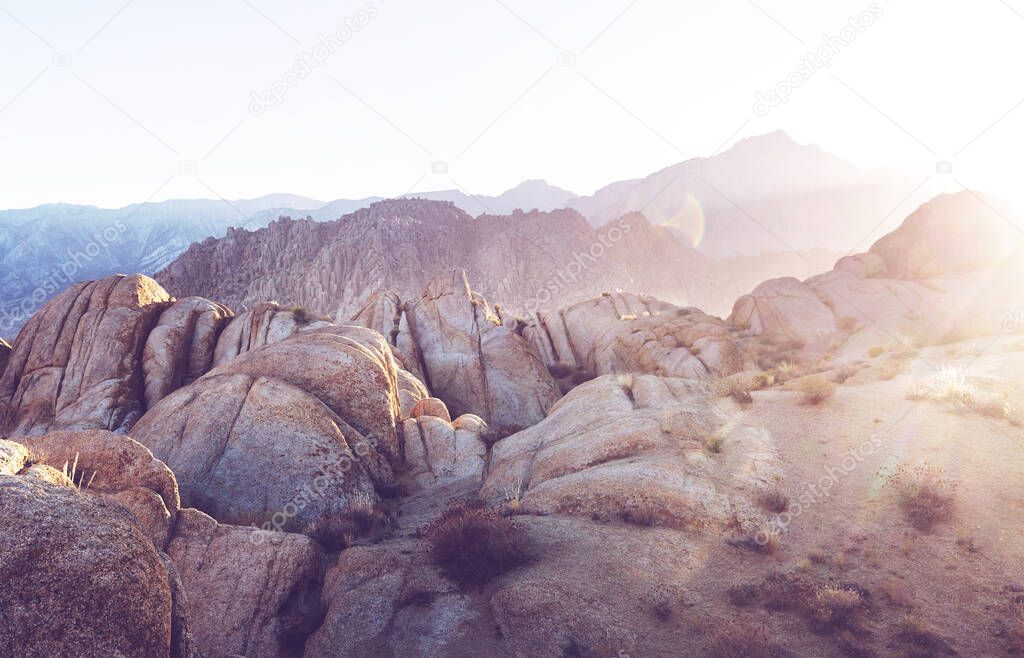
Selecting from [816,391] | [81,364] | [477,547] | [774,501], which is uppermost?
[81,364]

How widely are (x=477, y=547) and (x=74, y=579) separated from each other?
6192mm

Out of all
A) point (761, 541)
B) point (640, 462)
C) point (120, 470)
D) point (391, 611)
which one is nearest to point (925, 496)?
point (761, 541)

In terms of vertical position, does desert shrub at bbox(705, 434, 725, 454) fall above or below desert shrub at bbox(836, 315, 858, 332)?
below

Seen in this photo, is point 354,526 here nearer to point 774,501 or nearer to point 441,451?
point 441,451

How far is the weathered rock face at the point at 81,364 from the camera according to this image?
19.9 metres

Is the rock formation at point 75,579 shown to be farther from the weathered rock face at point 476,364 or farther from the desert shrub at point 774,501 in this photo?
the weathered rock face at point 476,364

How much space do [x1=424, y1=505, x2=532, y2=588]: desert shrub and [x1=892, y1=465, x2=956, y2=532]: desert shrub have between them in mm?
6787

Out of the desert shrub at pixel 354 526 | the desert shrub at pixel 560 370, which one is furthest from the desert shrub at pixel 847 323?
the desert shrub at pixel 354 526

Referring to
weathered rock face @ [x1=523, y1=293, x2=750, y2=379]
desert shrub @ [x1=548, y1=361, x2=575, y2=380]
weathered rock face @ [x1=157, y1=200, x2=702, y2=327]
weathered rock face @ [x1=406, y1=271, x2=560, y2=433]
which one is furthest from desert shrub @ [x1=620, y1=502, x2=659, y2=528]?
weathered rock face @ [x1=157, y1=200, x2=702, y2=327]

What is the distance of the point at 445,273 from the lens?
131 feet

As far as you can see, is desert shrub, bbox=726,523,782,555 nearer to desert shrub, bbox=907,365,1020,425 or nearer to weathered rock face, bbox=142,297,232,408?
desert shrub, bbox=907,365,1020,425

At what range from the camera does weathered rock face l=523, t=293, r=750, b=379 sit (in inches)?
1270

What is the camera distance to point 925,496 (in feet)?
31.1

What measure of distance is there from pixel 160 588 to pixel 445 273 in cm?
3535
